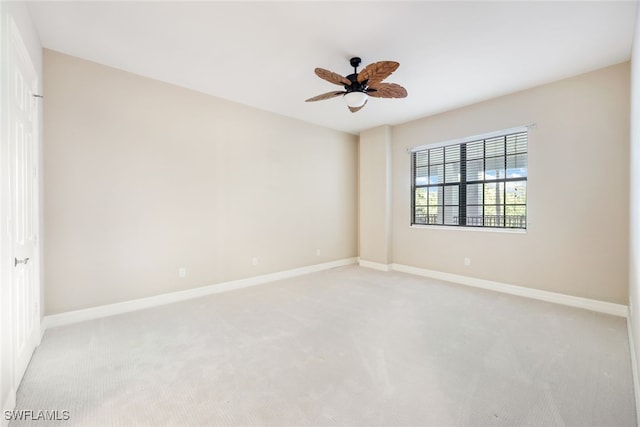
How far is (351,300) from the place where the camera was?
373 centimetres

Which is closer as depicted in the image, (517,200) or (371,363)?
(371,363)

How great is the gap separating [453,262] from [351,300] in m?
2.06

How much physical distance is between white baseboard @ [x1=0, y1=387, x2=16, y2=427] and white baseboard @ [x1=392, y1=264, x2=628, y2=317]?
4967mm

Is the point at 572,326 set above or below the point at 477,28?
below

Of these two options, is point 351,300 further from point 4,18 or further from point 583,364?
point 4,18

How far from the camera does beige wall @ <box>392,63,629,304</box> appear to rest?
320 centimetres

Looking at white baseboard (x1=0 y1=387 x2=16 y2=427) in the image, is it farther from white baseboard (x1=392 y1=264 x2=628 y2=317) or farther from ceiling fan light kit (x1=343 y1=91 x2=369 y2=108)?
white baseboard (x1=392 y1=264 x2=628 y2=317)

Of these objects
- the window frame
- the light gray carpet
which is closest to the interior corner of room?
the window frame

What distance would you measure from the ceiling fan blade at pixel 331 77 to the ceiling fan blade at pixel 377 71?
143 mm

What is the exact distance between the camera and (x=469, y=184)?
4633 millimetres

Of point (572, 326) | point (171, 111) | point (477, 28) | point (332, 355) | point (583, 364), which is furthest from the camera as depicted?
point (171, 111)

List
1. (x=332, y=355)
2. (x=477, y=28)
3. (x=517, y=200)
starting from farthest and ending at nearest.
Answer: (x=517, y=200) → (x=477, y=28) → (x=332, y=355)

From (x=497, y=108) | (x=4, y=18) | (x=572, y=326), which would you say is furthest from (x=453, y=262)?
(x=4, y=18)

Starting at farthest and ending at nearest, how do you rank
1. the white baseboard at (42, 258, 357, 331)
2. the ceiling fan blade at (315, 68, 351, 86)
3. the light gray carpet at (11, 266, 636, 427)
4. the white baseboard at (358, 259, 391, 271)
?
1. the white baseboard at (358, 259, 391, 271)
2. the white baseboard at (42, 258, 357, 331)
3. the ceiling fan blade at (315, 68, 351, 86)
4. the light gray carpet at (11, 266, 636, 427)
